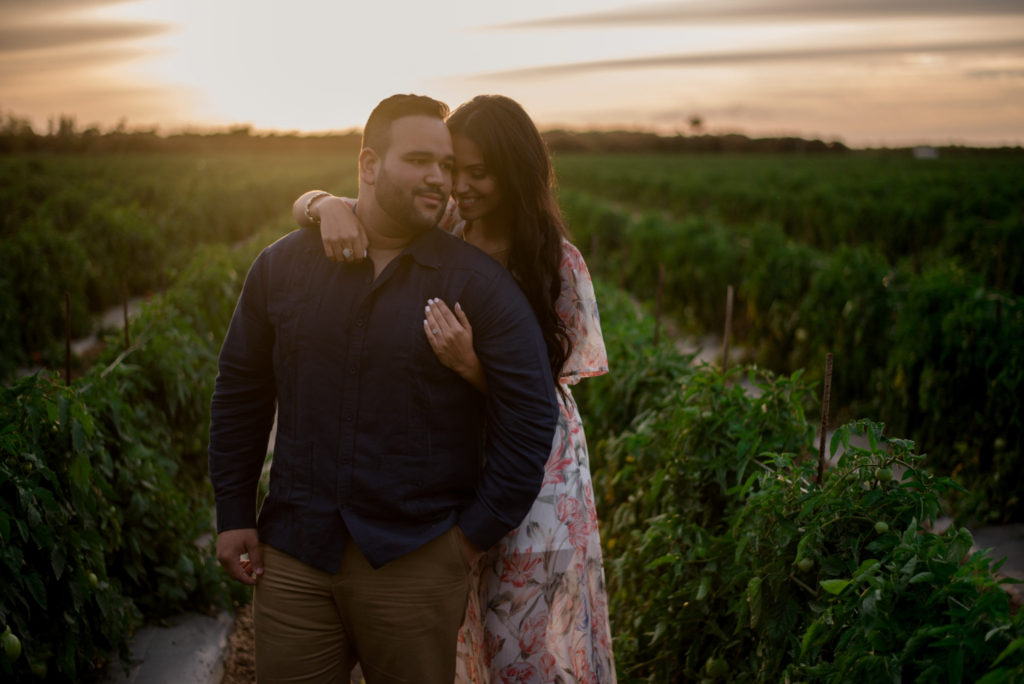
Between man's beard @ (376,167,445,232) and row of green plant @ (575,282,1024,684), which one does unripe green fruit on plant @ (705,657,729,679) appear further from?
man's beard @ (376,167,445,232)

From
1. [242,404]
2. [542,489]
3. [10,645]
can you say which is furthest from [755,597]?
[10,645]

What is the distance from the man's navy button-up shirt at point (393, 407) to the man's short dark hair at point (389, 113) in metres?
0.28

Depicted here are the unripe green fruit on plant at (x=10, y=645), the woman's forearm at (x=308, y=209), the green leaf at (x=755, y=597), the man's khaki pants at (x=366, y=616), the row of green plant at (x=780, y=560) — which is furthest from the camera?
the green leaf at (x=755, y=597)

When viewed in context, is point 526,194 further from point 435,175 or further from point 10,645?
point 10,645

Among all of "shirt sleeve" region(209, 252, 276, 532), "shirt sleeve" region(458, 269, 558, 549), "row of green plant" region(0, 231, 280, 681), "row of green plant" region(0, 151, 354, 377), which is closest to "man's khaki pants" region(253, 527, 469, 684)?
"shirt sleeve" region(458, 269, 558, 549)

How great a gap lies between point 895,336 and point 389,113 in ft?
18.6

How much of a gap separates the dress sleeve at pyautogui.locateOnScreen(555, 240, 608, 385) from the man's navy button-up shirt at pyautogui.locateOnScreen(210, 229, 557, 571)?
0.38 m

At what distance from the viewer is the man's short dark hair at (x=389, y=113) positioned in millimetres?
2180

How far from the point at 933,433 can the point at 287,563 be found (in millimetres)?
5315

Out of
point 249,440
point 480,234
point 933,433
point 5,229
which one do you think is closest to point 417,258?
point 480,234

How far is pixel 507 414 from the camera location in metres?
2.17

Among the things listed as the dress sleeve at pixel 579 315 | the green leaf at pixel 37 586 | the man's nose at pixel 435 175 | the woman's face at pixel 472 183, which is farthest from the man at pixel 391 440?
the green leaf at pixel 37 586

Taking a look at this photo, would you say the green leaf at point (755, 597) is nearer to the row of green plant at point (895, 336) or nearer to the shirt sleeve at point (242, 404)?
the shirt sleeve at point (242, 404)

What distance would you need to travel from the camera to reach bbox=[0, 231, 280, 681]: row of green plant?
2.79m
